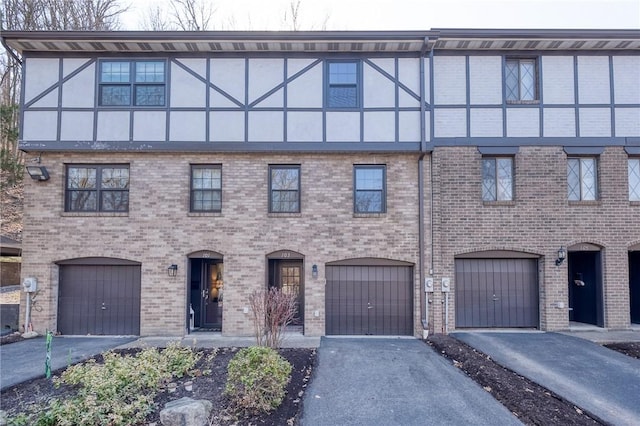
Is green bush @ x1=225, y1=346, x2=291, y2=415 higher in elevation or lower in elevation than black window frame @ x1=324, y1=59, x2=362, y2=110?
lower

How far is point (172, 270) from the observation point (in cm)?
927

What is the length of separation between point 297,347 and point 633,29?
11.8 meters

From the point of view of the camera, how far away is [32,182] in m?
9.41

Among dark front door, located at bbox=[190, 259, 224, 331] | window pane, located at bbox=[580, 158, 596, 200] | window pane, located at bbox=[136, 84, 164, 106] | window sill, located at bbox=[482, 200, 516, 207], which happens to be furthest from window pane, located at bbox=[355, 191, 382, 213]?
window pane, located at bbox=[136, 84, 164, 106]

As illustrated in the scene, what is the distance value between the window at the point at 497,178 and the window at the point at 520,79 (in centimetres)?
174

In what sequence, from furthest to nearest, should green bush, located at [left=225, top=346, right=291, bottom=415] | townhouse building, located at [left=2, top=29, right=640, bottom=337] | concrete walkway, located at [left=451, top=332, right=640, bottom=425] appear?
townhouse building, located at [left=2, top=29, right=640, bottom=337], concrete walkway, located at [left=451, top=332, right=640, bottom=425], green bush, located at [left=225, top=346, right=291, bottom=415]

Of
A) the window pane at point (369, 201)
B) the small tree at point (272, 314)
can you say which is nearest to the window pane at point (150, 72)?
the window pane at point (369, 201)

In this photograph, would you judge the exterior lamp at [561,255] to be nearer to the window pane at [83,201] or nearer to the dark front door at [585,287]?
the dark front door at [585,287]

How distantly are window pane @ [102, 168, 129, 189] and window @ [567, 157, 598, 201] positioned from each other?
12.0 m

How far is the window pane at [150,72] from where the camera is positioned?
9492 mm

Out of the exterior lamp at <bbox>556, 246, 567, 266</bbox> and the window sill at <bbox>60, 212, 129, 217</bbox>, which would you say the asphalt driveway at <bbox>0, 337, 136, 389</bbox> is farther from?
the exterior lamp at <bbox>556, 246, 567, 266</bbox>

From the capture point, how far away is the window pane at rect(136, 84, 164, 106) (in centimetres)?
946

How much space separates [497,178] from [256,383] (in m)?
8.05

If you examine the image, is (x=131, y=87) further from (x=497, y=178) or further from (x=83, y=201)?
(x=497, y=178)
